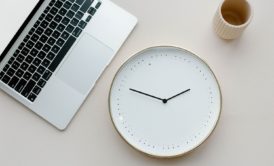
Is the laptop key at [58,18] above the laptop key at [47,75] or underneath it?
above

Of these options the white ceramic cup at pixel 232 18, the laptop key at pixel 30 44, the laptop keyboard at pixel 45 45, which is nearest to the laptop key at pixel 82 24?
the laptop keyboard at pixel 45 45

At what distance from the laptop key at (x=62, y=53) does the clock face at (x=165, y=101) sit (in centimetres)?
11

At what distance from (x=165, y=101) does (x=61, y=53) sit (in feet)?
0.75

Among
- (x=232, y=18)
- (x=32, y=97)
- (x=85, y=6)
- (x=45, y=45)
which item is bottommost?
(x=32, y=97)

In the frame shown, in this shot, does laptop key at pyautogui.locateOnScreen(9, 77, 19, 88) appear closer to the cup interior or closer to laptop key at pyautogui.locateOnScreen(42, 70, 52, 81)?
laptop key at pyautogui.locateOnScreen(42, 70, 52, 81)

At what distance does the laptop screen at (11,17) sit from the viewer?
868mm

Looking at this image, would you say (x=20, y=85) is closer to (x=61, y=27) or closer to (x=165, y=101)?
(x=61, y=27)

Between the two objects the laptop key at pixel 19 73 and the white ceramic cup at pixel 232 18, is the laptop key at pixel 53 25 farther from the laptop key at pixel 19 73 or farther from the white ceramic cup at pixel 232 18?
the white ceramic cup at pixel 232 18

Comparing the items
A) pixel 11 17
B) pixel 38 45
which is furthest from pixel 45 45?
pixel 11 17

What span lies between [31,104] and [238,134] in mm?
416

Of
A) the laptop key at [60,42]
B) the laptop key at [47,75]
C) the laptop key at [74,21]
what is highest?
the laptop key at [74,21]

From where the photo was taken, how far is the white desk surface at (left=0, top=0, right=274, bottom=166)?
970mm

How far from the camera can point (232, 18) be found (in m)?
0.98

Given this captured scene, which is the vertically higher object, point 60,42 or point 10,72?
point 60,42
